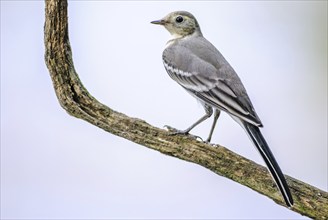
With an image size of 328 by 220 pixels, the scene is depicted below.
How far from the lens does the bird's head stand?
255 inches

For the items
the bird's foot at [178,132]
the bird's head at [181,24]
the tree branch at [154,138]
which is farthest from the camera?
the bird's head at [181,24]

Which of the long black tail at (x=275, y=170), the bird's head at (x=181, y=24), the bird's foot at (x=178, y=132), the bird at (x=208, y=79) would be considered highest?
the bird's head at (x=181, y=24)

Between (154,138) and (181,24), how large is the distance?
1859 mm

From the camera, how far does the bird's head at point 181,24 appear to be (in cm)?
647

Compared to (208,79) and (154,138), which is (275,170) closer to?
(154,138)

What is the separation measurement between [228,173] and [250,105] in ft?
2.05

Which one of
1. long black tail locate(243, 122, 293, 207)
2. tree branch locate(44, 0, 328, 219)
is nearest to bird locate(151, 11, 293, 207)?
long black tail locate(243, 122, 293, 207)

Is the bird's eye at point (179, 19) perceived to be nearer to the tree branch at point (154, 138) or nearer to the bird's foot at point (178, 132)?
the bird's foot at point (178, 132)

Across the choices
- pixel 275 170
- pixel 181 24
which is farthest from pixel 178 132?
pixel 181 24

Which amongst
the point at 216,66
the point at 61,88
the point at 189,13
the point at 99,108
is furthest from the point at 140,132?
the point at 189,13

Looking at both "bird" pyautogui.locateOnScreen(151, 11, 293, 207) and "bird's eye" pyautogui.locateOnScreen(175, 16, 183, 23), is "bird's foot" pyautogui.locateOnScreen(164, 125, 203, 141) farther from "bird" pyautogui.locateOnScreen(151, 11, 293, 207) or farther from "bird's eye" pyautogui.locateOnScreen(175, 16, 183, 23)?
"bird's eye" pyautogui.locateOnScreen(175, 16, 183, 23)

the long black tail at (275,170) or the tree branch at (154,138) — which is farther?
the tree branch at (154,138)

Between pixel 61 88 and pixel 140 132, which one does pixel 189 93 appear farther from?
pixel 61 88

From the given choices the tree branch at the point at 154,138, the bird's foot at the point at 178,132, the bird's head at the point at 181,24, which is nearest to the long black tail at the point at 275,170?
the tree branch at the point at 154,138
